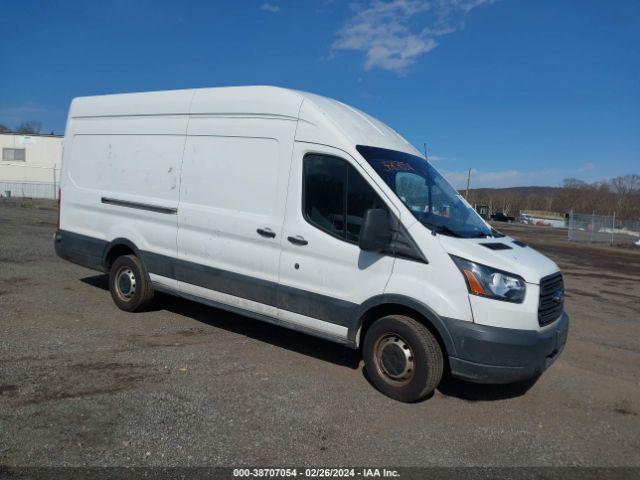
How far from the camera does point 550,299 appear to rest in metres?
4.52

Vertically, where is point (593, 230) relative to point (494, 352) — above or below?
above

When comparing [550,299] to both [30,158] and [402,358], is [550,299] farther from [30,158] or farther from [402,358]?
[30,158]

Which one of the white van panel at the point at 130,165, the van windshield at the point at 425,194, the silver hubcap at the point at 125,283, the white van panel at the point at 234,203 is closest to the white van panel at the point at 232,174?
the white van panel at the point at 234,203

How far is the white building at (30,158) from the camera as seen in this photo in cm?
4472

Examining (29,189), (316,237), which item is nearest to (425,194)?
(316,237)

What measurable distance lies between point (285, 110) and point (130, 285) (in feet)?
10.4

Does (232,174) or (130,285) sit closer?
(232,174)

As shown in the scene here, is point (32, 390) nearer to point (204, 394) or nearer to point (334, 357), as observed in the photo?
point (204, 394)

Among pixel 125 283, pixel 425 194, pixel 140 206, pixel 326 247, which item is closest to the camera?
pixel 326 247

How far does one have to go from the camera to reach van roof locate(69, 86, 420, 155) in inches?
197

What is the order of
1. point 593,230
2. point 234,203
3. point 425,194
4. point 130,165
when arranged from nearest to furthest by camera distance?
point 425,194 < point 234,203 < point 130,165 < point 593,230

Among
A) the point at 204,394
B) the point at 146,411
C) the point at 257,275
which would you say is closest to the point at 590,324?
the point at 257,275

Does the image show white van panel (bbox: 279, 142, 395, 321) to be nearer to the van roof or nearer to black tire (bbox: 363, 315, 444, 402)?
the van roof

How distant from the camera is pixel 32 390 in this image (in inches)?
165
